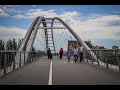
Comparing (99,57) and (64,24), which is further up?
(64,24)

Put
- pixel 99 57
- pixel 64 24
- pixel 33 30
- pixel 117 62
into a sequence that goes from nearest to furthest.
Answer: pixel 117 62, pixel 99 57, pixel 33 30, pixel 64 24

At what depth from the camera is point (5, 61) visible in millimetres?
11812

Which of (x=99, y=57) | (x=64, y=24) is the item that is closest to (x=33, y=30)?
(x=64, y=24)
